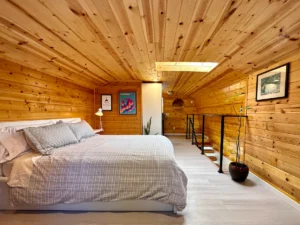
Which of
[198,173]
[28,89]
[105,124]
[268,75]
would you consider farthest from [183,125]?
[28,89]

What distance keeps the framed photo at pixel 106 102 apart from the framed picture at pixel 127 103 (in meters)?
0.31

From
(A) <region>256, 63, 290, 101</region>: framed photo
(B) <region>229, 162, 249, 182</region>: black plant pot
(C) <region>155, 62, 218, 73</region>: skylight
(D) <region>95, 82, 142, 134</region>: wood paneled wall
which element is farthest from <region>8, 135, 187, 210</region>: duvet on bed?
(D) <region>95, 82, 142, 134</region>: wood paneled wall

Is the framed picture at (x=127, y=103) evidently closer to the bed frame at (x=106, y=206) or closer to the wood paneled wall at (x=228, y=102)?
the wood paneled wall at (x=228, y=102)

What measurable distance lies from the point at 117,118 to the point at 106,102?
588 mm

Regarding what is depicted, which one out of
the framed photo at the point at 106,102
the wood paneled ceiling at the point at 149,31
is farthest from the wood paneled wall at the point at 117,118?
the wood paneled ceiling at the point at 149,31

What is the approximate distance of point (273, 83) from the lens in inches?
87.2

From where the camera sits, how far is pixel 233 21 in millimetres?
1368

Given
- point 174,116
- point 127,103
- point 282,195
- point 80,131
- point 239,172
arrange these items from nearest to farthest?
point 282,195, point 239,172, point 80,131, point 127,103, point 174,116

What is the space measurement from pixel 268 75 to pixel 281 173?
4.66 ft

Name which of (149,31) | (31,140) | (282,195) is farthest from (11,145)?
(282,195)

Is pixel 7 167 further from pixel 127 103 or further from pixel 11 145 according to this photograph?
pixel 127 103

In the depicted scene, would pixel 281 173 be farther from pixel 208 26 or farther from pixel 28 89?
pixel 28 89

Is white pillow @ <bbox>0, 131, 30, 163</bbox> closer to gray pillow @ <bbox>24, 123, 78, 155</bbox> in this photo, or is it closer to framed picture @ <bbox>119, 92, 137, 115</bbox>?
gray pillow @ <bbox>24, 123, 78, 155</bbox>

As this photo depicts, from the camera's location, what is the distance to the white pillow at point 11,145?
5.58 feet
